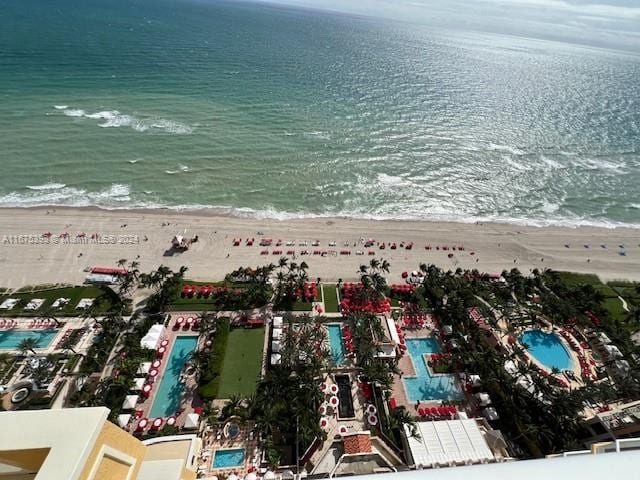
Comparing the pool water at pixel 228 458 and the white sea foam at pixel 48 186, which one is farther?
the white sea foam at pixel 48 186

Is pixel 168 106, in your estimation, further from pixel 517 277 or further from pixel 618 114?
pixel 618 114

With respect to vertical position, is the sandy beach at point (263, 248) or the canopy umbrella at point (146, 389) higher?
the sandy beach at point (263, 248)

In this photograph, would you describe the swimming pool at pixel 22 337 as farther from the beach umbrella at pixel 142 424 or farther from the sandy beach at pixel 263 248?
the beach umbrella at pixel 142 424

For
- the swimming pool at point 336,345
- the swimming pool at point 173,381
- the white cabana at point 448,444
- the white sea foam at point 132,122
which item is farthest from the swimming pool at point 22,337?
the white sea foam at point 132,122

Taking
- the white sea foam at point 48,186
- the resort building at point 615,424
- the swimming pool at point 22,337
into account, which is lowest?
the resort building at point 615,424

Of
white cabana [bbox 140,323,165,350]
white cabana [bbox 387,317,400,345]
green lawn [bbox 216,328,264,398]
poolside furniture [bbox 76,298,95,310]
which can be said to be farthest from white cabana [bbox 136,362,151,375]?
white cabana [bbox 387,317,400,345]

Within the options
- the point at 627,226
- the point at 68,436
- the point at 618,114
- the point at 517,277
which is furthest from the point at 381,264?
the point at 618,114
